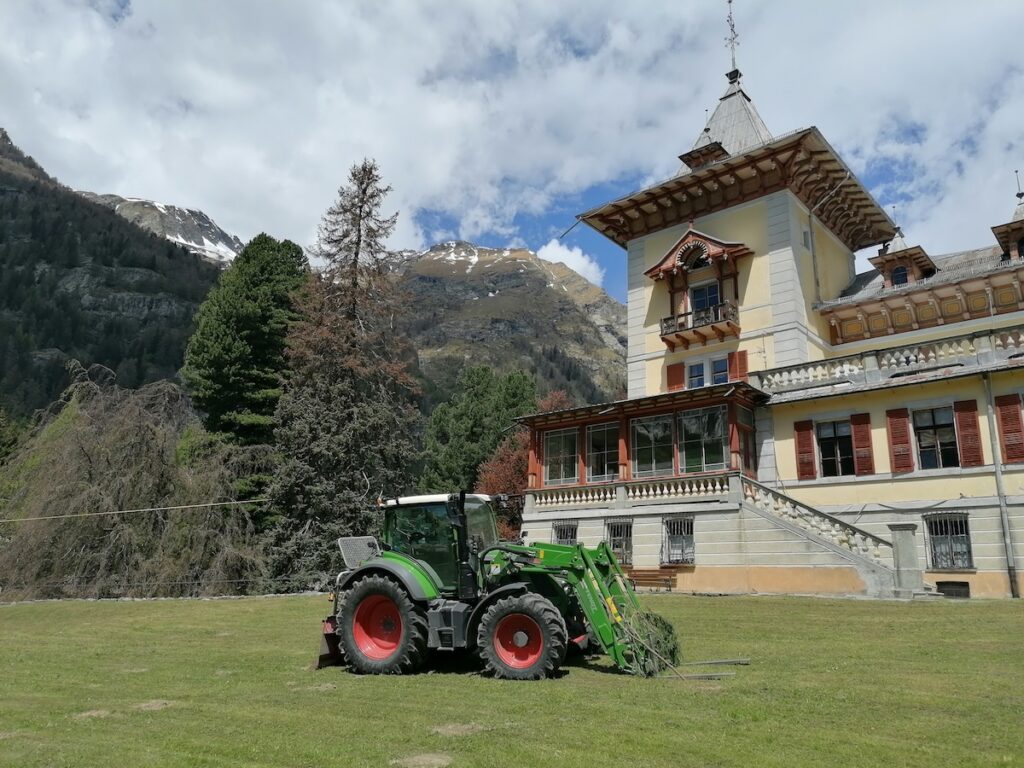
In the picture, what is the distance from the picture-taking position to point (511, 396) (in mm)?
52156

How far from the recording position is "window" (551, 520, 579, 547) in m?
27.0

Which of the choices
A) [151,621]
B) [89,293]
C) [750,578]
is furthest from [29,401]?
[750,578]

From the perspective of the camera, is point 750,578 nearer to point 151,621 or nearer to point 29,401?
point 151,621

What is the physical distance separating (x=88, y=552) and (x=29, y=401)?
8604 cm

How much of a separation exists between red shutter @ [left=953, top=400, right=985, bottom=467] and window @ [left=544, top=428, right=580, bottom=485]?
41.8ft

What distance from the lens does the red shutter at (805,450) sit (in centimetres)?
2398

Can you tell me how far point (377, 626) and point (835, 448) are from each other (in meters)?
17.9

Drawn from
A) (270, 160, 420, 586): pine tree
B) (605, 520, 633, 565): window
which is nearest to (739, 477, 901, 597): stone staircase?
(605, 520, 633, 565): window

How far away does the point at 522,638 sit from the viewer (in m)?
9.43

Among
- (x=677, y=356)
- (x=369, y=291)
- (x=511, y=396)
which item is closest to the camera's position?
(x=677, y=356)

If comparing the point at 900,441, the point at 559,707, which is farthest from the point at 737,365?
the point at 559,707

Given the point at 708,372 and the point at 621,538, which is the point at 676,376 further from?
the point at 621,538

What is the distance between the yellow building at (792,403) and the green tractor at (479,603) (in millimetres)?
11230

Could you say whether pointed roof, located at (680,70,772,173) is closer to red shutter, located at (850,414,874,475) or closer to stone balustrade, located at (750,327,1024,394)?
stone balustrade, located at (750,327,1024,394)
